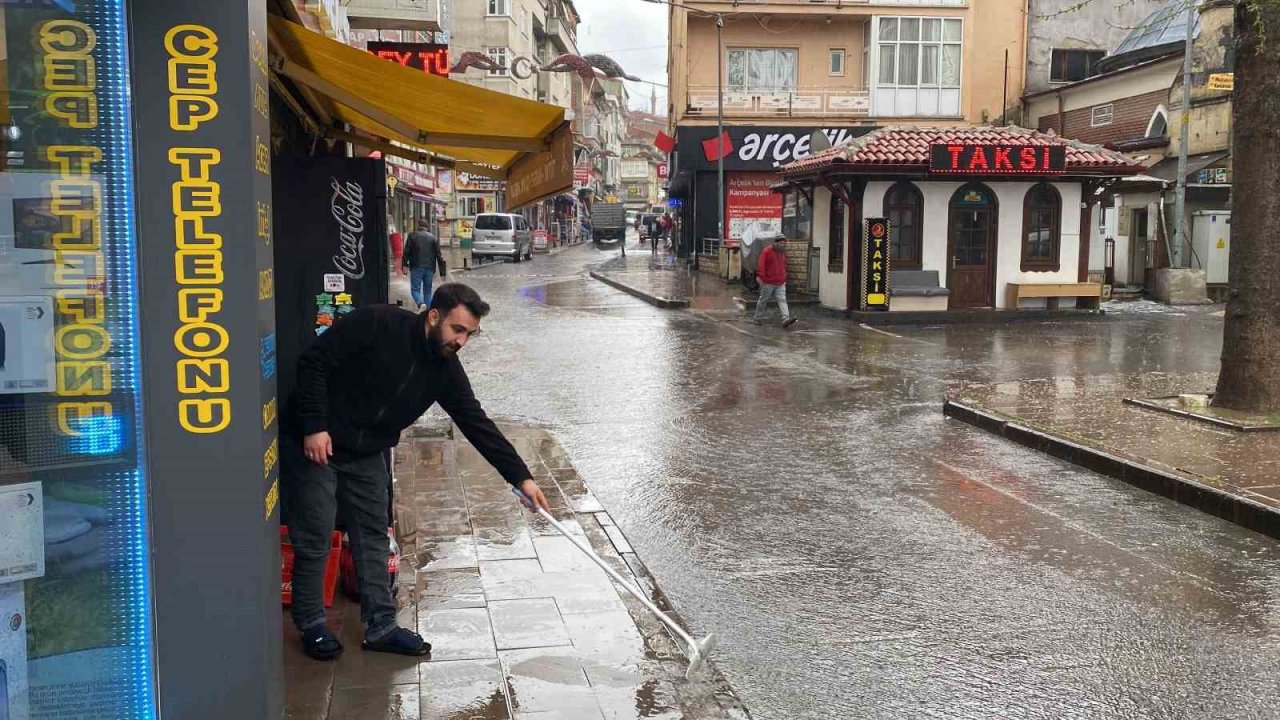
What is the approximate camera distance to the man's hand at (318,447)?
4273mm

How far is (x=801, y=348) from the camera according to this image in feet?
54.4

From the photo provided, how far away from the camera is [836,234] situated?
72.9 feet

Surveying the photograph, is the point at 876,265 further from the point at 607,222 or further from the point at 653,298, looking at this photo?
the point at 607,222

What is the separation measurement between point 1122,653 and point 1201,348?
1321cm

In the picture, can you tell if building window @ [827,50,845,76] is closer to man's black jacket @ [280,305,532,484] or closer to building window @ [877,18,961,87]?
building window @ [877,18,961,87]

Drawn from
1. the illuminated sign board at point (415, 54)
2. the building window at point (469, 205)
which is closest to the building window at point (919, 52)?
the illuminated sign board at point (415, 54)

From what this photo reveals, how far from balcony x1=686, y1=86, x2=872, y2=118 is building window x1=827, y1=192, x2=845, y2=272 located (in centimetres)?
1449

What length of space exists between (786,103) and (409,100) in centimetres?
3178

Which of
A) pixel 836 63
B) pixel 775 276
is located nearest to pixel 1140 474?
pixel 775 276

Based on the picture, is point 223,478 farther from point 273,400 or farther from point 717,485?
point 717,485

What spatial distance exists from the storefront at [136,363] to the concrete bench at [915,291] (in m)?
18.6

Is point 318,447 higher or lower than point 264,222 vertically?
lower

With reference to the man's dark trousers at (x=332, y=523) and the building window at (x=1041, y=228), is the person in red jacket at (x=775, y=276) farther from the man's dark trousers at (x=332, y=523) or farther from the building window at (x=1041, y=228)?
the man's dark trousers at (x=332, y=523)

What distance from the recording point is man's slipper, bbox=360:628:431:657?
463 centimetres
